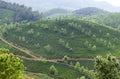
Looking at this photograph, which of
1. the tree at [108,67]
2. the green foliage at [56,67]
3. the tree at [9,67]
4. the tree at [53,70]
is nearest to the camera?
the tree at [9,67]

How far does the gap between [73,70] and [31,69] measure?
28.6 metres

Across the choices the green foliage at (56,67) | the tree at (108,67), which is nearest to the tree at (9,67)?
the tree at (108,67)

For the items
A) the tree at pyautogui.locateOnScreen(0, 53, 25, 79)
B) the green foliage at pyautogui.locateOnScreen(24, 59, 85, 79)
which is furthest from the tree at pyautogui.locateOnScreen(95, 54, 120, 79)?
the green foliage at pyautogui.locateOnScreen(24, 59, 85, 79)

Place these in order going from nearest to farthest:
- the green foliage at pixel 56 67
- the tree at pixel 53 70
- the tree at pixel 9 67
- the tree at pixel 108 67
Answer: the tree at pixel 9 67, the tree at pixel 108 67, the tree at pixel 53 70, the green foliage at pixel 56 67

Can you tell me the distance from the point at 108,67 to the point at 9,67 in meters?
23.0

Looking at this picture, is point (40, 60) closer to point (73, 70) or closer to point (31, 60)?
point (31, 60)

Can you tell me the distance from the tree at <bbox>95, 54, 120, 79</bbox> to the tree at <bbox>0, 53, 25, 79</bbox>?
18767mm

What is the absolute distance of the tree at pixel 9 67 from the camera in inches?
2338

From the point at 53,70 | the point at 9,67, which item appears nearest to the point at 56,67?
the point at 53,70

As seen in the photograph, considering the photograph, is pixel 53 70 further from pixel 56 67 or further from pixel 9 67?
pixel 9 67

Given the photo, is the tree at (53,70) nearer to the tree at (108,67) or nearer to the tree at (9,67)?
the tree at (108,67)

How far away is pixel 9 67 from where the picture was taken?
6041 cm

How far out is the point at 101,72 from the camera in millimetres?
65500

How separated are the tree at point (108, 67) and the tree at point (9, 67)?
61.6 ft
